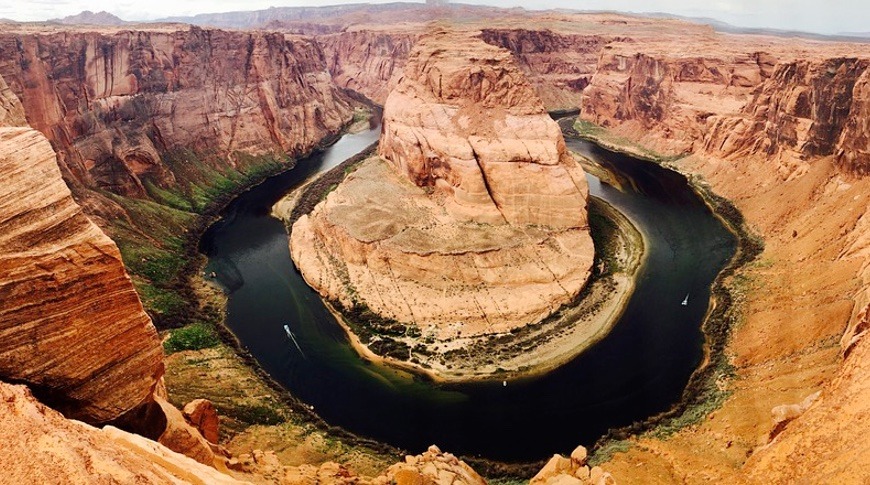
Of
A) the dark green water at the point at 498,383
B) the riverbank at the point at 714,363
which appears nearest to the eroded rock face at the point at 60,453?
the dark green water at the point at 498,383

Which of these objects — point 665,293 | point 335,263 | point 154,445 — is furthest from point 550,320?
point 154,445

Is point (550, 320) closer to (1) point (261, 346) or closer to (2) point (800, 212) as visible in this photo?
(1) point (261, 346)

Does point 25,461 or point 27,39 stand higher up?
point 27,39

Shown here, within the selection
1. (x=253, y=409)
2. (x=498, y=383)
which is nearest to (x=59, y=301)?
(x=253, y=409)

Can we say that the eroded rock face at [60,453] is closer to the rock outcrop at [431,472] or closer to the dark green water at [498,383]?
the rock outcrop at [431,472]

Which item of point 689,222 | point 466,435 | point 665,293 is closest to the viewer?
point 466,435

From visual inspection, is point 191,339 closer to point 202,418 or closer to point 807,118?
point 202,418

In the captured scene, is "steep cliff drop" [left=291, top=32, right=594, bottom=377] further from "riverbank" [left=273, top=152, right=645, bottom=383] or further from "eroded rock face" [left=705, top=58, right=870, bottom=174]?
"eroded rock face" [left=705, top=58, right=870, bottom=174]

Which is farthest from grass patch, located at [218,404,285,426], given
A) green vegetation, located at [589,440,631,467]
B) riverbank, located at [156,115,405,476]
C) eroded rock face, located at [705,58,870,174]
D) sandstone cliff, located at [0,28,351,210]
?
eroded rock face, located at [705,58,870,174]
